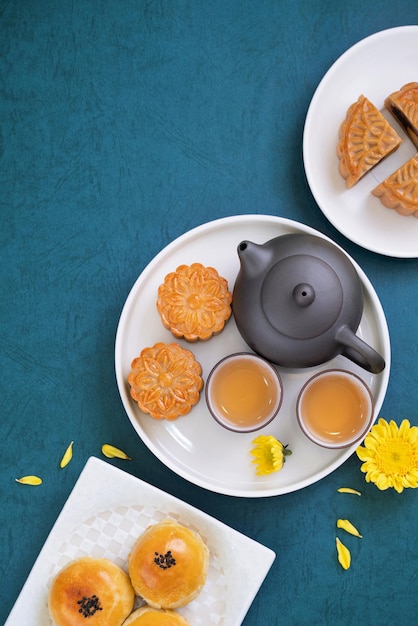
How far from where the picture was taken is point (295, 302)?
1.22 meters

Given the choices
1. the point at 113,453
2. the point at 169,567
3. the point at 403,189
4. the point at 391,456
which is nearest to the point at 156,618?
the point at 169,567

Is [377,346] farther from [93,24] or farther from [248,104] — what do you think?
[93,24]

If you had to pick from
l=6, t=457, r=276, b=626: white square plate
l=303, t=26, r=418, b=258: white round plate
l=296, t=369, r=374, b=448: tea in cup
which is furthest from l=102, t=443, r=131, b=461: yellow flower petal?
l=303, t=26, r=418, b=258: white round plate

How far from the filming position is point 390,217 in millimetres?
1532

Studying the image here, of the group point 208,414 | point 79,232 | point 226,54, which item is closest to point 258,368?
point 208,414

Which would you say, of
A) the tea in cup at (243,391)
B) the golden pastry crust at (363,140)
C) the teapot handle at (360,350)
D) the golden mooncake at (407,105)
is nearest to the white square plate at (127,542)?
the tea in cup at (243,391)

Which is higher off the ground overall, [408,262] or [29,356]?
[29,356]

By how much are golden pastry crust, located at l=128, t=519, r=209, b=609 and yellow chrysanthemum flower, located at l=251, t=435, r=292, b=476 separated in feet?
0.70

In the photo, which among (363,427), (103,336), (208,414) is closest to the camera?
(363,427)

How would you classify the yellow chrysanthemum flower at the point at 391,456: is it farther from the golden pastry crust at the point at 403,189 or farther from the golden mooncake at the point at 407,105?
the golden mooncake at the point at 407,105

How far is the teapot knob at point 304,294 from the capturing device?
3.82ft

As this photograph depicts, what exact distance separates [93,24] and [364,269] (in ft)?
3.00

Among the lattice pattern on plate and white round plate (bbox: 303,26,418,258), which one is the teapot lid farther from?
the lattice pattern on plate

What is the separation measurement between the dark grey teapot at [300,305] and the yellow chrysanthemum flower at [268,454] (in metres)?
0.20
